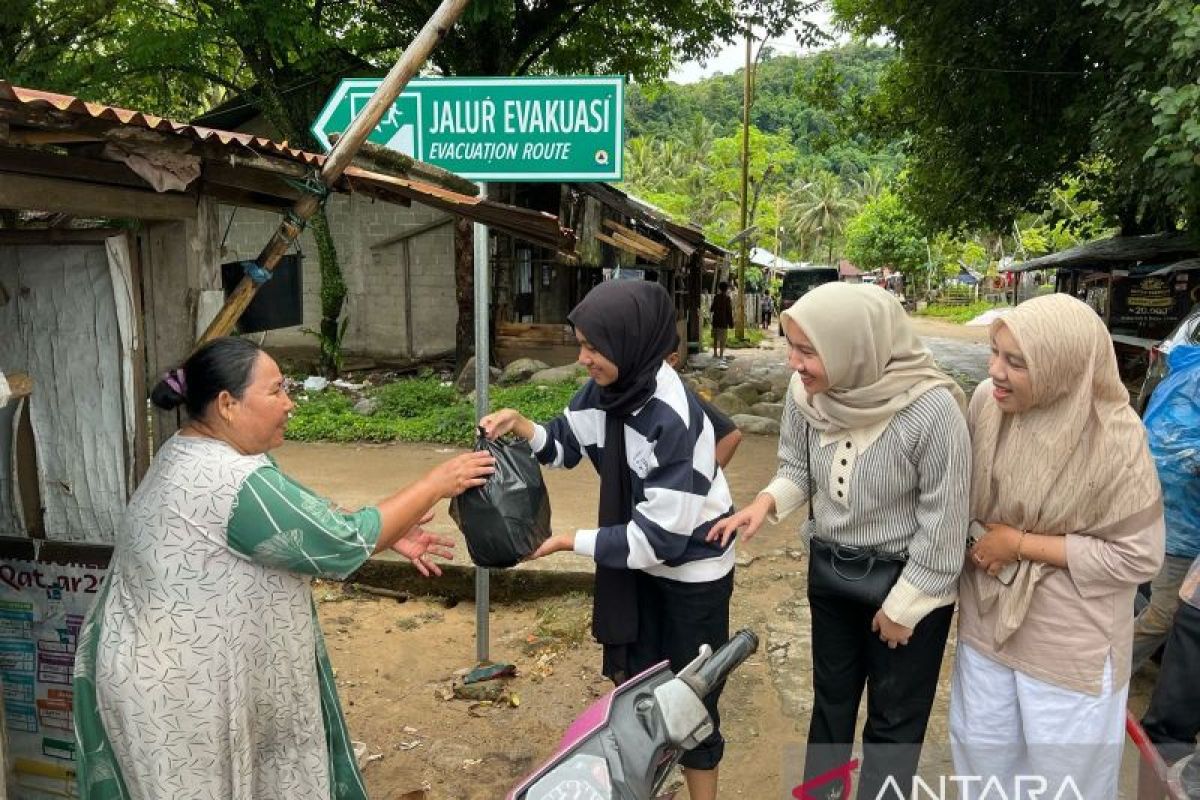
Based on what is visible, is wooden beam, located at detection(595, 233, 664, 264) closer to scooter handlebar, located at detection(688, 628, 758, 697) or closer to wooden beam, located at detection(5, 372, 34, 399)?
wooden beam, located at detection(5, 372, 34, 399)

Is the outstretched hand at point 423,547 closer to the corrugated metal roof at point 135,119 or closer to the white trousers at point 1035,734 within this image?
the corrugated metal roof at point 135,119

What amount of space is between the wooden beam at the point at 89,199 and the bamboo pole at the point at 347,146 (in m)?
0.29

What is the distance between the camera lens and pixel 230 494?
178cm

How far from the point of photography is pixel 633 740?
1459mm

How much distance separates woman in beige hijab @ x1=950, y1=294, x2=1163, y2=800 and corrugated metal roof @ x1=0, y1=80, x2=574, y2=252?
157 centimetres

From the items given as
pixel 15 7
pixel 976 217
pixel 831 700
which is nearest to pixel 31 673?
pixel 831 700

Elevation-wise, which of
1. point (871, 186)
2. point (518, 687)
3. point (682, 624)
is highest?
point (871, 186)

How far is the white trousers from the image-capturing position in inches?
81.0

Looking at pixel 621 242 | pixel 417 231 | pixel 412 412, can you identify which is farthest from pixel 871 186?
pixel 412 412

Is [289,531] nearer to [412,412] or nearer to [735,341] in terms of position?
[412,412]

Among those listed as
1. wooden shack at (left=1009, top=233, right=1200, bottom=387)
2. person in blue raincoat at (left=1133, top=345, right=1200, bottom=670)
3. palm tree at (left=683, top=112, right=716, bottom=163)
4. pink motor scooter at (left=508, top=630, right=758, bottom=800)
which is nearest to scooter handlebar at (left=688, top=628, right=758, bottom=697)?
pink motor scooter at (left=508, top=630, right=758, bottom=800)

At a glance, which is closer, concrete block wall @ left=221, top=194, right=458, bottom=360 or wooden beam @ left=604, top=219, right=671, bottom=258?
wooden beam @ left=604, top=219, right=671, bottom=258

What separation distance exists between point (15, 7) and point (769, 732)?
41.5 feet

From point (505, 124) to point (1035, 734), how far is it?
2624 mm
